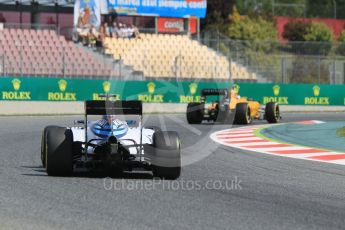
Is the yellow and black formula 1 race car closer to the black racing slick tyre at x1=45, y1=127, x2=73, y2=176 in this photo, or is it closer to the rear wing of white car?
the rear wing of white car

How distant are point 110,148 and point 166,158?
Answer: 2.39ft

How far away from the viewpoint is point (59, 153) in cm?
980

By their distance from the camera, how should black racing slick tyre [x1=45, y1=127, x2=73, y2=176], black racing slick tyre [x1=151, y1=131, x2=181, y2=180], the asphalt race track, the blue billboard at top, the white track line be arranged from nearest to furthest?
the asphalt race track < black racing slick tyre [x1=45, y1=127, x2=73, y2=176] < black racing slick tyre [x1=151, y1=131, x2=181, y2=180] < the white track line < the blue billboard at top

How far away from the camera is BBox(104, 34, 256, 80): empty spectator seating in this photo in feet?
115

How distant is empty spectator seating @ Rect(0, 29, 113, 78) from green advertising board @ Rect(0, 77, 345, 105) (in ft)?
6.30

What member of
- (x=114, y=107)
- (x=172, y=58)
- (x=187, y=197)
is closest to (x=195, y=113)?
(x=114, y=107)

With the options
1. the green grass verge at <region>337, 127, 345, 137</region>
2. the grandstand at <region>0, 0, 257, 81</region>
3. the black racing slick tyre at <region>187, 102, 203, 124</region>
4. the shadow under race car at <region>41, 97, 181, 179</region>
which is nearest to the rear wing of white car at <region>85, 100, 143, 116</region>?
the shadow under race car at <region>41, 97, 181, 179</region>

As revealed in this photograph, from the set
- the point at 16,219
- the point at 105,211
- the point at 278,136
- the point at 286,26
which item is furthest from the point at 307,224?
the point at 286,26

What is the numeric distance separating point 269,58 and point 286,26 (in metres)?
34.1

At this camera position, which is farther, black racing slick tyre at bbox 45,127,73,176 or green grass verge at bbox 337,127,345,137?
green grass verge at bbox 337,127,345,137

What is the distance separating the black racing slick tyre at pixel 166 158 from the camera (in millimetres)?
9945

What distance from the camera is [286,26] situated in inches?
2746
